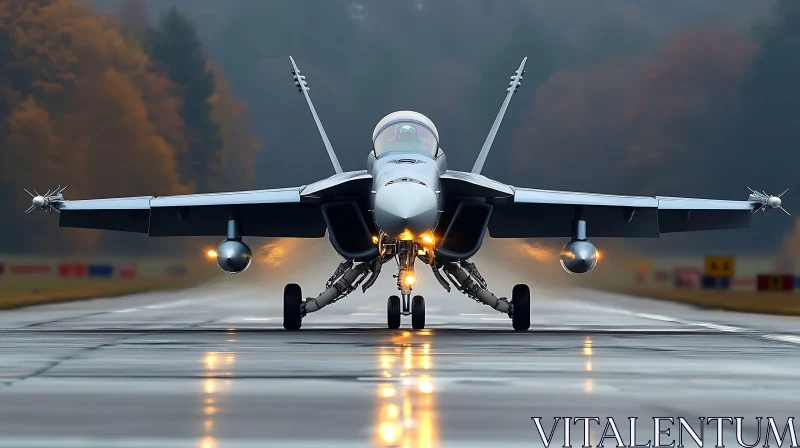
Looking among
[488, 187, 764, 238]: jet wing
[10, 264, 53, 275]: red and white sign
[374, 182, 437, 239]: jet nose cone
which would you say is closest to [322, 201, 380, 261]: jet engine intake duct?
[488, 187, 764, 238]: jet wing

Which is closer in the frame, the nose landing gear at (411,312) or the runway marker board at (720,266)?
the nose landing gear at (411,312)

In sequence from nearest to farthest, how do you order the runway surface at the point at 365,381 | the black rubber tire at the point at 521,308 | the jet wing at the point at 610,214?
1. the runway surface at the point at 365,381
2. the jet wing at the point at 610,214
3. the black rubber tire at the point at 521,308

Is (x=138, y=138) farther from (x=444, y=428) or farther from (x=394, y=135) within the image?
(x=444, y=428)

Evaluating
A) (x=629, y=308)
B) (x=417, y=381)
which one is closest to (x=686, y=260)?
(x=629, y=308)

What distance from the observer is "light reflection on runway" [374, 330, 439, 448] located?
834 cm

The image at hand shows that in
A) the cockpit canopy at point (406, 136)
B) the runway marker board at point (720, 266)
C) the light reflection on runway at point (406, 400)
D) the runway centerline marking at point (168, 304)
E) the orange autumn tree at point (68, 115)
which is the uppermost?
the orange autumn tree at point (68, 115)

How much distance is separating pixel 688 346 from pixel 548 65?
33523 mm

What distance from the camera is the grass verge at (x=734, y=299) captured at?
28688 millimetres

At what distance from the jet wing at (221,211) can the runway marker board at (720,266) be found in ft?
36.7

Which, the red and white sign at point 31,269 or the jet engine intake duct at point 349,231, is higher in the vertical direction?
the red and white sign at point 31,269

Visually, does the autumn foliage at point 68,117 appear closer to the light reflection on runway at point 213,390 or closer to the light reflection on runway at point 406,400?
the light reflection on runway at point 213,390

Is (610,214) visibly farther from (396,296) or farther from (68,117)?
(68,117)

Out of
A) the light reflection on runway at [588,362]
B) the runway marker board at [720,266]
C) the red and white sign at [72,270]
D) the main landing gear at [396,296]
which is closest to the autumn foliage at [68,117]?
the red and white sign at [72,270]

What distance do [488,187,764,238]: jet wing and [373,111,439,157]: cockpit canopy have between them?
1524 mm
